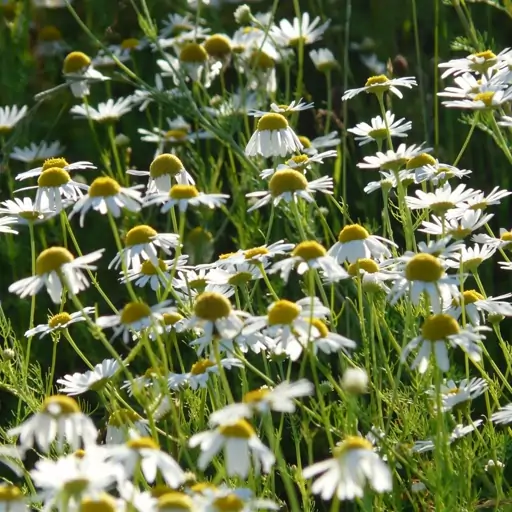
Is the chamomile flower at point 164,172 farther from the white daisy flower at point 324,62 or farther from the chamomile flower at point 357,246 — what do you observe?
the white daisy flower at point 324,62

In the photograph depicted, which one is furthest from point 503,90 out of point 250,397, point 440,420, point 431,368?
point 250,397

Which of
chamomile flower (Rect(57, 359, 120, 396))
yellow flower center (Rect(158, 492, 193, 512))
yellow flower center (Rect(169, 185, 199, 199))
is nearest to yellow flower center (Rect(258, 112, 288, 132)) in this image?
yellow flower center (Rect(169, 185, 199, 199))

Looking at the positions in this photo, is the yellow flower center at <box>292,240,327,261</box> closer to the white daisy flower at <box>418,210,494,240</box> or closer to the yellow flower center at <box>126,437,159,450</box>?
the white daisy flower at <box>418,210,494,240</box>

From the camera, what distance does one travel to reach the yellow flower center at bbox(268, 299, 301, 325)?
1.72 meters

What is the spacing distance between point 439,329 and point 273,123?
0.88 m

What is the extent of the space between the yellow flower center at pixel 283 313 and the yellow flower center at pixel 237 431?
30cm

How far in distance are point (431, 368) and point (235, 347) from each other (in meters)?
0.34

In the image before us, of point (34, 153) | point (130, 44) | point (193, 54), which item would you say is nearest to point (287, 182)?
point (193, 54)

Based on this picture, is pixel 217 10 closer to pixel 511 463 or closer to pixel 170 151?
Result: pixel 170 151

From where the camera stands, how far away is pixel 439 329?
172 cm

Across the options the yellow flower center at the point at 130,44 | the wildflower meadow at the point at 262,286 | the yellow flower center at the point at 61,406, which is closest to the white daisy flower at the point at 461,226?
the wildflower meadow at the point at 262,286

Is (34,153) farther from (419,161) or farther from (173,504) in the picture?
(173,504)

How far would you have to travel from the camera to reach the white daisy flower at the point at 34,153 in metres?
3.81

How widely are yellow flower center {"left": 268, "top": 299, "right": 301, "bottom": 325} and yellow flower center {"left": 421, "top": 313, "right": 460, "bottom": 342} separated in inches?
7.6
